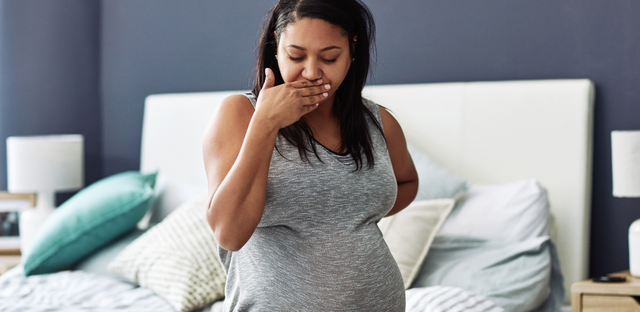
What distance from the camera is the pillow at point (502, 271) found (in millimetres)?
1813

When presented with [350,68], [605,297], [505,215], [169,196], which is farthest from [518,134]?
[169,196]

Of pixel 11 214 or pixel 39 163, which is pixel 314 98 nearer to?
pixel 39 163

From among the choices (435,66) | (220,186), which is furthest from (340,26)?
(435,66)

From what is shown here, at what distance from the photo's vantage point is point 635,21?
86.5 inches

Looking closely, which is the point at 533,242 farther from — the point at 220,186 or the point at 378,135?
the point at 220,186

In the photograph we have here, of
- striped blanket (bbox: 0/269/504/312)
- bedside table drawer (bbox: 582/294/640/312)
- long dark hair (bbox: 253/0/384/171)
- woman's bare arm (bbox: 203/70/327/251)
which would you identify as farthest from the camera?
bedside table drawer (bbox: 582/294/640/312)

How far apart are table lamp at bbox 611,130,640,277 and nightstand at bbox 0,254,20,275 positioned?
2.60 meters

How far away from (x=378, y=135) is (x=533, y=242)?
0.93 metres

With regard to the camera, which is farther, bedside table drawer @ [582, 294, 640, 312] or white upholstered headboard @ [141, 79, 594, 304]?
white upholstered headboard @ [141, 79, 594, 304]

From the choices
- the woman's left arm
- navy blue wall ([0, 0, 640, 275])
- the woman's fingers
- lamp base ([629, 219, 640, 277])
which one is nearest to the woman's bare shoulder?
the woman's fingers

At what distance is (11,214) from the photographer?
3.00m

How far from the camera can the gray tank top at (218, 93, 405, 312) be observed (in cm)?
104

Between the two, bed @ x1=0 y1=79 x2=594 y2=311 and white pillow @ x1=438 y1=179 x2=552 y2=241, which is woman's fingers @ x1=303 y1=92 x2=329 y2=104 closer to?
bed @ x1=0 y1=79 x2=594 y2=311

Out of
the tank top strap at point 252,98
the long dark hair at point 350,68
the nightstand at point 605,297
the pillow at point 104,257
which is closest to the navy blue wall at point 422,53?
the nightstand at point 605,297
